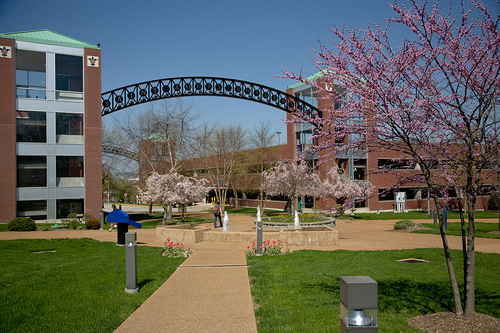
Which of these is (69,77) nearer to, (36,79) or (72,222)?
(36,79)

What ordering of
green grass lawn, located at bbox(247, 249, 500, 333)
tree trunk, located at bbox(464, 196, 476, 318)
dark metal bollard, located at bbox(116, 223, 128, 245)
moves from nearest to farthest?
tree trunk, located at bbox(464, 196, 476, 318)
green grass lawn, located at bbox(247, 249, 500, 333)
dark metal bollard, located at bbox(116, 223, 128, 245)

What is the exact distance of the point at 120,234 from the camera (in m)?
16.9

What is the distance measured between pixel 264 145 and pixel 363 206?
1442 cm

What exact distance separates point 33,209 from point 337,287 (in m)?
25.9

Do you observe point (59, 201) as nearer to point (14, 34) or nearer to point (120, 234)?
point (14, 34)

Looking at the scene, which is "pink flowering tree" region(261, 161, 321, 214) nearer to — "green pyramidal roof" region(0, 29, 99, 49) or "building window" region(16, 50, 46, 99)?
"green pyramidal roof" region(0, 29, 99, 49)

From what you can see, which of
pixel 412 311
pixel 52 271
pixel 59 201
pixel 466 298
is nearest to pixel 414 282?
pixel 412 311

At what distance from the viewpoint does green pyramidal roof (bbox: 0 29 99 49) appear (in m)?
28.4

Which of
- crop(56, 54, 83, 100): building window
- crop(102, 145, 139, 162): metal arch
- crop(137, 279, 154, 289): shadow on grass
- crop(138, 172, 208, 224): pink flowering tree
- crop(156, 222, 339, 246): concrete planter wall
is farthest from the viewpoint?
crop(102, 145, 139, 162): metal arch

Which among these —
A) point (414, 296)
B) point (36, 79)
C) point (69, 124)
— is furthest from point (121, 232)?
point (36, 79)

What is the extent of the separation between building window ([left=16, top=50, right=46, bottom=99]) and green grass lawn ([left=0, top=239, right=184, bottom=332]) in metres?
17.8

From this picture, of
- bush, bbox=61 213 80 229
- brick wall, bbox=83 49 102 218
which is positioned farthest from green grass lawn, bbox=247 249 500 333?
brick wall, bbox=83 49 102 218

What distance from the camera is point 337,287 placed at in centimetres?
891

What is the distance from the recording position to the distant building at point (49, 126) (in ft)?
91.2
